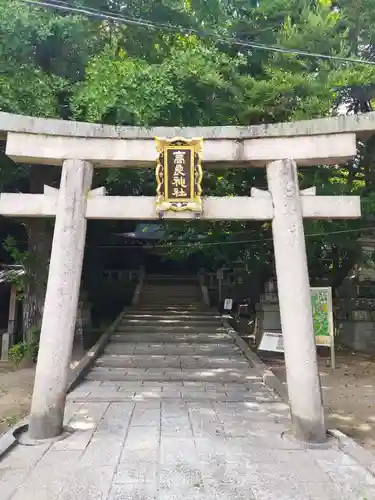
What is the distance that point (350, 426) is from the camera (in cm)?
758

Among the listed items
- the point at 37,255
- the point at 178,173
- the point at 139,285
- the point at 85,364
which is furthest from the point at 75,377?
the point at 139,285

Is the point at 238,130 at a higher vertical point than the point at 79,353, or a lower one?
higher

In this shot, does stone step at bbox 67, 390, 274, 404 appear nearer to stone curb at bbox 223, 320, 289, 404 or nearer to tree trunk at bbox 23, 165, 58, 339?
stone curb at bbox 223, 320, 289, 404

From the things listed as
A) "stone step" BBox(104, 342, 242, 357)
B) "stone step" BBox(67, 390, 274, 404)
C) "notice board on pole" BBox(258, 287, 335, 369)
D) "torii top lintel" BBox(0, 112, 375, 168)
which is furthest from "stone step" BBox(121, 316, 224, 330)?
"torii top lintel" BBox(0, 112, 375, 168)

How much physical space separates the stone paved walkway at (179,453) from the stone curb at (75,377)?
0.42 feet

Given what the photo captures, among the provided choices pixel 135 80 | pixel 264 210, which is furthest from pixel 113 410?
pixel 135 80

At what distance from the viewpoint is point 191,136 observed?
242 inches

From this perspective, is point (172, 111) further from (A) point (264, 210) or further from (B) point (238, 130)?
(A) point (264, 210)

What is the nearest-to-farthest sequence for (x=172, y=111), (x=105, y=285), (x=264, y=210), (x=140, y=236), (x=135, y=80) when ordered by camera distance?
1. (x=264, y=210)
2. (x=135, y=80)
3. (x=172, y=111)
4. (x=105, y=285)
5. (x=140, y=236)

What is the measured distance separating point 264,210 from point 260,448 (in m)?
2.92

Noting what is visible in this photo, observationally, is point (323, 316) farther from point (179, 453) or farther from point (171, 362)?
point (179, 453)

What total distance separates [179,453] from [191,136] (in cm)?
396

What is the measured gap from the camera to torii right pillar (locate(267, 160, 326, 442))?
214 inches

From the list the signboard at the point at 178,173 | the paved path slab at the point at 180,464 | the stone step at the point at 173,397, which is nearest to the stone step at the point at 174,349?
the stone step at the point at 173,397
